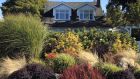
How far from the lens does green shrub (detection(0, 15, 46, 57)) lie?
18.1m

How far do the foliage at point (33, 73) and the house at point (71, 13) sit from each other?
4207 cm

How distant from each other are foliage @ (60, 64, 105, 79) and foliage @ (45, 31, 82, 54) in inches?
211

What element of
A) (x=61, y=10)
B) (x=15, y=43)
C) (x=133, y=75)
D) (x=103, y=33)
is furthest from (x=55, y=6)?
(x=133, y=75)

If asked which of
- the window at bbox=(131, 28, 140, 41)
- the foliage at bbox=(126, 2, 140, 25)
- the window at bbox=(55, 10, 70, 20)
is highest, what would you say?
the foliage at bbox=(126, 2, 140, 25)

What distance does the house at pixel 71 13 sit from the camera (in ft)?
187

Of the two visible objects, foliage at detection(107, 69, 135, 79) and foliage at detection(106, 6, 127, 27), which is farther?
foliage at detection(106, 6, 127, 27)

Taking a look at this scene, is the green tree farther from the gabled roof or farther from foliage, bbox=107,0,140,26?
foliage, bbox=107,0,140,26

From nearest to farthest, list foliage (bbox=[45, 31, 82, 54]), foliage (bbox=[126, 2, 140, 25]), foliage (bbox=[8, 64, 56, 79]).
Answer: foliage (bbox=[8, 64, 56, 79]), foliage (bbox=[45, 31, 82, 54]), foliage (bbox=[126, 2, 140, 25])

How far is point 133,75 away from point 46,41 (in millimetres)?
6444

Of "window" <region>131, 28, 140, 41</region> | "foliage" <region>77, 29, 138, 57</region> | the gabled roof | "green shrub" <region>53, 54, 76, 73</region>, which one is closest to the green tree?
the gabled roof

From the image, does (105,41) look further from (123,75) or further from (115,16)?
(115,16)

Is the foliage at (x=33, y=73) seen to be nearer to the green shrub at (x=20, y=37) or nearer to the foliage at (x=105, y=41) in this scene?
the green shrub at (x=20, y=37)

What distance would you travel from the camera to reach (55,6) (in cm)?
5781

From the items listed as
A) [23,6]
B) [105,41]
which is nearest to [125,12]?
[23,6]
